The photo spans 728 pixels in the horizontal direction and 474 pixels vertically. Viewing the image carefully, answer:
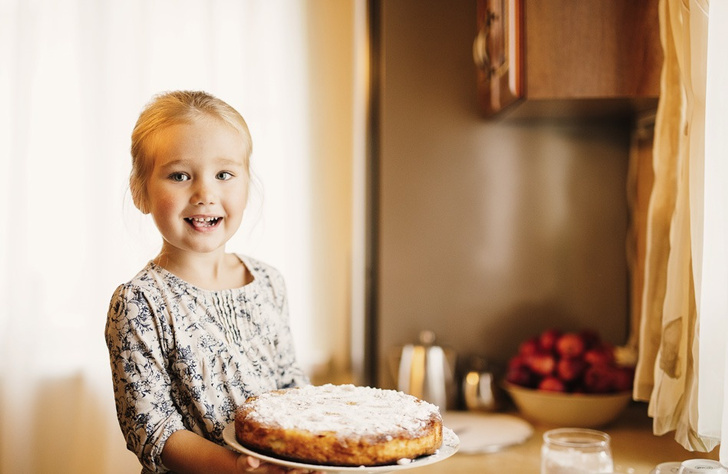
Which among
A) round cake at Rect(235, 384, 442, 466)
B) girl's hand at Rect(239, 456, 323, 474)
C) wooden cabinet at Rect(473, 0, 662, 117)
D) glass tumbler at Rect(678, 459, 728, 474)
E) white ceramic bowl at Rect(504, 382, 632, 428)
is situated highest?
wooden cabinet at Rect(473, 0, 662, 117)

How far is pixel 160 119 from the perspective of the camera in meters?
1.07

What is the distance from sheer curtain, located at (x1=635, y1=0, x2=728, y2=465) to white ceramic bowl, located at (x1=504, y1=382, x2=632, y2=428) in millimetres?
244

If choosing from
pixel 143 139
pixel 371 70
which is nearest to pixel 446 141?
pixel 371 70

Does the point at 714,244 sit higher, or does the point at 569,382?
the point at 714,244

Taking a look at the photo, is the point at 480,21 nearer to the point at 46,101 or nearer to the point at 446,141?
the point at 446,141

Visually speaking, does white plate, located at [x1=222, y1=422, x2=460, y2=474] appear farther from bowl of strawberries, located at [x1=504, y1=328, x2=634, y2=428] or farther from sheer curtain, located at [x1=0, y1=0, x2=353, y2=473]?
sheer curtain, located at [x1=0, y1=0, x2=353, y2=473]

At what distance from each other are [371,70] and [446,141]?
34 cm

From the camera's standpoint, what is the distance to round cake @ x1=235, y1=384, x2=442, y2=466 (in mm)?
865

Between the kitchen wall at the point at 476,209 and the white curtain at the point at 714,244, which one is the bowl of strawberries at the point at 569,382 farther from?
the white curtain at the point at 714,244

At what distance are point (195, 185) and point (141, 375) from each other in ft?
0.96

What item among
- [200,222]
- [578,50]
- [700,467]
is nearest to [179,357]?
[200,222]

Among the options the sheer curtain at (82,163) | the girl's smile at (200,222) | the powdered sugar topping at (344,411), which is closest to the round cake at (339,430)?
the powdered sugar topping at (344,411)

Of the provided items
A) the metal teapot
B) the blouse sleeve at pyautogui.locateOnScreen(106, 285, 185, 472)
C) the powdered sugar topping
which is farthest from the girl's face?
the metal teapot

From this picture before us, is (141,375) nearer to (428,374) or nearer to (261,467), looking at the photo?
(261,467)
